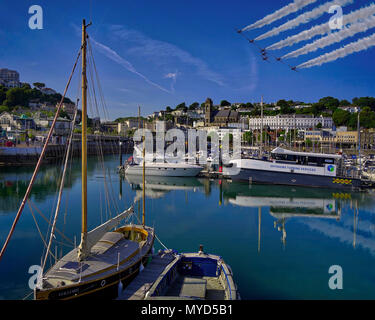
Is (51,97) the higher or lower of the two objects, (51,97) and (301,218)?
the higher

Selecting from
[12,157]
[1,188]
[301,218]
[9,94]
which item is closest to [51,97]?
[9,94]

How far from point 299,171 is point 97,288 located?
3035cm

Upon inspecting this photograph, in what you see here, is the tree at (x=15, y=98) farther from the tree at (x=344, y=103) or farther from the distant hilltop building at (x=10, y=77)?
the tree at (x=344, y=103)

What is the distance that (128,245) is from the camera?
10656 mm

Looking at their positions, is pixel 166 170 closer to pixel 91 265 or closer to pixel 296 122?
pixel 91 265

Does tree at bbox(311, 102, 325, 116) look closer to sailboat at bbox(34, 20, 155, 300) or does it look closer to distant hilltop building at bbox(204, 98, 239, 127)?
distant hilltop building at bbox(204, 98, 239, 127)

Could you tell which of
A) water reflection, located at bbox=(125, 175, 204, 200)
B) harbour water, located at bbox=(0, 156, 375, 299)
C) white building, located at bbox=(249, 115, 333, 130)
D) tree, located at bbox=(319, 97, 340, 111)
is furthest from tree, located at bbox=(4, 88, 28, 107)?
tree, located at bbox=(319, 97, 340, 111)

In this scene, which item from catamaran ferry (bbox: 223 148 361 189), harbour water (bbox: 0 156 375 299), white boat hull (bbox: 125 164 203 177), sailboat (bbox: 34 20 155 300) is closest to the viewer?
sailboat (bbox: 34 20 155 300)

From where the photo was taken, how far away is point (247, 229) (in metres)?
18.8

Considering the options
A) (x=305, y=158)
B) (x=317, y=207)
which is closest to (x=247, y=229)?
(x=317, y=207)

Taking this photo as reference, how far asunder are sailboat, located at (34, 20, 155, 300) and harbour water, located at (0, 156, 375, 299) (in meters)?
1.96

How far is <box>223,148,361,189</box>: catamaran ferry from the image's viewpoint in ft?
108
